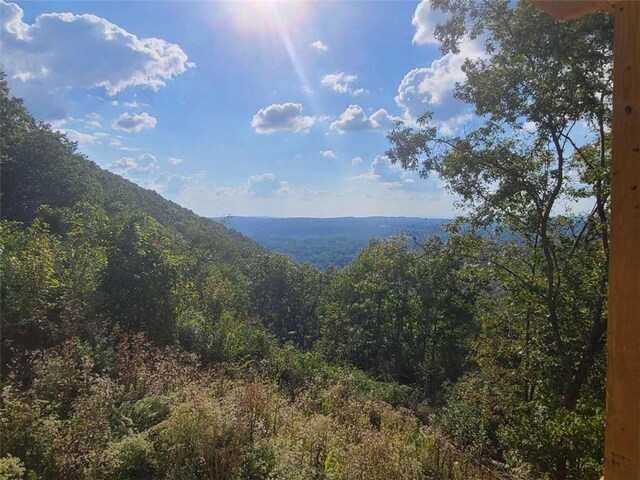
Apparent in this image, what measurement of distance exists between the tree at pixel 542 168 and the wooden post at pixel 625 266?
3656 millimetres

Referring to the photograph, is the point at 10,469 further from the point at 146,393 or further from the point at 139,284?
the point at 139,284

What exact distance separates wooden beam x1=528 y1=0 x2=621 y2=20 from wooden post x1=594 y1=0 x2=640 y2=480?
3.8 inches

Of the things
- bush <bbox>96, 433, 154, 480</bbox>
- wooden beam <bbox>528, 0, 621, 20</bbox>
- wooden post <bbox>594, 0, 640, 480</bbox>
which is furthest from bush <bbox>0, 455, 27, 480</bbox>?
wooden beam <bbox>528, 0, 621, 20</bbox>

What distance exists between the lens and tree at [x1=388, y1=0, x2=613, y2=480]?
15.8 ft

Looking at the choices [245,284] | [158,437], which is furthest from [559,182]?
[245,284]

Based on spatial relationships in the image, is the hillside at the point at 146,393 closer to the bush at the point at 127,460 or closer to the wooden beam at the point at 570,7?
the bush at the point at 127,460

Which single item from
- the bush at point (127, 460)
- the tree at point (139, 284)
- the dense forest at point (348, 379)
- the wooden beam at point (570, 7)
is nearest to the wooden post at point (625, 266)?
the wooden beam at point (570, 7)

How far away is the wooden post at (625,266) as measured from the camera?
3.51 feet

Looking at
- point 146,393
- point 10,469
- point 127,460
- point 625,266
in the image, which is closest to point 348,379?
point 146,393

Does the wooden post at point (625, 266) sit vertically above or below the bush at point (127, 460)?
above

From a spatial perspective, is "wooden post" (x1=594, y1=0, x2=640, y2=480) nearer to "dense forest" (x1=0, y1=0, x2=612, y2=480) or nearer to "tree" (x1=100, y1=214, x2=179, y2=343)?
"dense forest" (x1=0, y1=0, x2=612, y2=480)

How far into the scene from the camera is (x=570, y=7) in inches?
50.3

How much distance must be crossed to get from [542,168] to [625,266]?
564 cm

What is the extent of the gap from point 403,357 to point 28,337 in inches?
786
